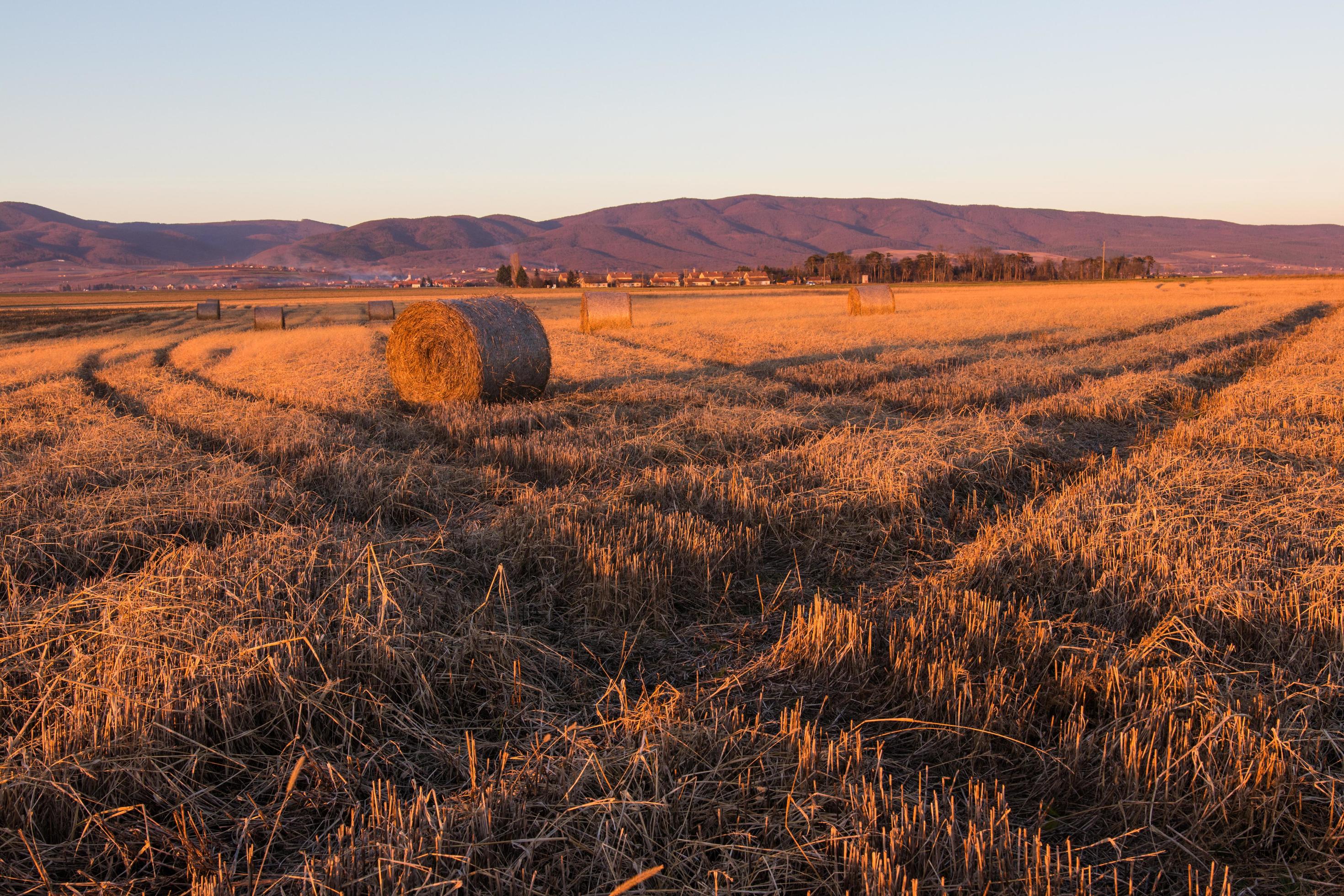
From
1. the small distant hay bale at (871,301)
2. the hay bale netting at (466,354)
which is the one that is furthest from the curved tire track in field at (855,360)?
the small distant hay bale at (871,301)

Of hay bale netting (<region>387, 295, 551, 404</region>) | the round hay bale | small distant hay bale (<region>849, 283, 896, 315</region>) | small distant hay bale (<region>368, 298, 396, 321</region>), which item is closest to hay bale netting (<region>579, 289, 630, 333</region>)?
small distant hay bale (<region>849, 283, 896, 315</region>)

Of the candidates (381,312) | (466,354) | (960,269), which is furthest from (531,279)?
(466,354)

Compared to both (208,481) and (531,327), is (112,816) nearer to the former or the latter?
(208,481)

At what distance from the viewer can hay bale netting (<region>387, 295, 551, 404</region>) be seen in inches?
473

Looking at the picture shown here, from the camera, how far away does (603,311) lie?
26.3 metres

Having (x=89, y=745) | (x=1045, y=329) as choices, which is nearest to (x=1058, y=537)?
(x=89, y=745)

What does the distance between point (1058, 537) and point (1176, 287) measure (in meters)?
67.9

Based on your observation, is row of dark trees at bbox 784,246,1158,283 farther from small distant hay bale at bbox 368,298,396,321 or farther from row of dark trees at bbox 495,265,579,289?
small distant hay bale at bbox 368,298,396,321

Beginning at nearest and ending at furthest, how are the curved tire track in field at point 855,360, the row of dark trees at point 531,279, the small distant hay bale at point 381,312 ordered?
the curved tire track in field at point 855,360
the small distant hay bale at point 381,312
the row of dark trees at point 531,279

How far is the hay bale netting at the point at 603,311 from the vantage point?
2628 cm

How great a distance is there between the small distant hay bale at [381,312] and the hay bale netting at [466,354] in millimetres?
24234

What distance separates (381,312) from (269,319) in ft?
19.8

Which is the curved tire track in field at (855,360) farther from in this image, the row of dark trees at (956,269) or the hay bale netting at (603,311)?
the row of dark trees at (956,269)

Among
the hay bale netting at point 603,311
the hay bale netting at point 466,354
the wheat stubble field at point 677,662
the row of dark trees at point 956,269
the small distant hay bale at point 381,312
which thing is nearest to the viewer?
the wheat stubble field at point 677,662
